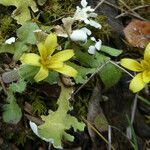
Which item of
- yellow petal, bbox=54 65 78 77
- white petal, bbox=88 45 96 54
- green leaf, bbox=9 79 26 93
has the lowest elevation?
white petal, bbox=88 45 96 54

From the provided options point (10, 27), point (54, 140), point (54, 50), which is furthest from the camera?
point (10, 27)

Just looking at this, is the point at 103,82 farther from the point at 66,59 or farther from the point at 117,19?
the point at 117,19

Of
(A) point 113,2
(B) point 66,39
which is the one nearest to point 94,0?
(A) point 113,2

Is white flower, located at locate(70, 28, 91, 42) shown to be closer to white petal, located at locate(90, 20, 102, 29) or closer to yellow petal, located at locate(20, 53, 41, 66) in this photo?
white petal, located at locate(90, 20, 102, 29)

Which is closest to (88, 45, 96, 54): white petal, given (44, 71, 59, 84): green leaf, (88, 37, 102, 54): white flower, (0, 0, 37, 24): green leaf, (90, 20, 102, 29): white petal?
(88, 37, 102, 54): white flower

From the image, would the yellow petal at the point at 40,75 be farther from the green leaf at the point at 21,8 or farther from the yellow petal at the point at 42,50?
the green leaf at the point at 21,8

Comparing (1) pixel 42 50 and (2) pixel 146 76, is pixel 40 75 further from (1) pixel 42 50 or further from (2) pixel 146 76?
(2) pixel 146 76
